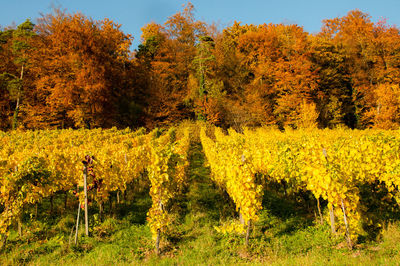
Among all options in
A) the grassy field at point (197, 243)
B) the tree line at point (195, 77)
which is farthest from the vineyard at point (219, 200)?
the tree line at point (195, 77)

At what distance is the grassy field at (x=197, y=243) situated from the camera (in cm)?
427

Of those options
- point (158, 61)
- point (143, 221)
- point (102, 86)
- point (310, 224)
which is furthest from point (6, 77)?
point (310, 224)

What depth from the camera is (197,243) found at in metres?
4.95

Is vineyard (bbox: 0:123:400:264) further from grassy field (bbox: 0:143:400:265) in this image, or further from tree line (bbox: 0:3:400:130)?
tree line (bbox: 0:3:400:130)

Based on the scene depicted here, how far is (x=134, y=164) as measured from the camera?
824cm

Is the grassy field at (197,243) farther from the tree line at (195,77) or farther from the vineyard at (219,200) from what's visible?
the tree line at (195,77)

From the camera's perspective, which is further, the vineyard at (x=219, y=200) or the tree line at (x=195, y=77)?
the tree line at (x=195, y=77)

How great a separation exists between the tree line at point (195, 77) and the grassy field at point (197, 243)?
20340mm

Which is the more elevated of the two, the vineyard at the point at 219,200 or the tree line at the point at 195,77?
the tree line at the point at 195,77

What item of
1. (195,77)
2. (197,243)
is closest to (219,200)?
(197,243)

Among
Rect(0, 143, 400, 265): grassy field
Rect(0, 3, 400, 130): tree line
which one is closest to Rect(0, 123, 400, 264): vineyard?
Rect(0, 143, 400, 265): grassy field

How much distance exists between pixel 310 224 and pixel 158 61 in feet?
100

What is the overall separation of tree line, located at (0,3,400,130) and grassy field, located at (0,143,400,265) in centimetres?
2034

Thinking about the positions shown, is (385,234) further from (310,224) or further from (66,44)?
(66,44)
